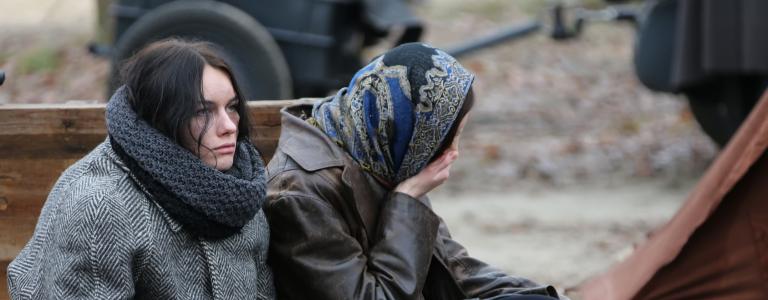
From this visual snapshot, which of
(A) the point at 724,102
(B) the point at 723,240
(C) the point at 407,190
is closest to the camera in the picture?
(C) the point at 407,190

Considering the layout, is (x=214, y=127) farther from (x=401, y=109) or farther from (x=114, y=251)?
(x=401, y=109)

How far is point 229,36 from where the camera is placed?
7426 millimetres

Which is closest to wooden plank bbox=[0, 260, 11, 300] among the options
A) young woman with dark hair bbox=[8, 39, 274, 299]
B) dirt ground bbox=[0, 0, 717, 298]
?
young woman with dark hair bbox=[8, 39, 274, 299]

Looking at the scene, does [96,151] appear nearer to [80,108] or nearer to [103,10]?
[80,108]

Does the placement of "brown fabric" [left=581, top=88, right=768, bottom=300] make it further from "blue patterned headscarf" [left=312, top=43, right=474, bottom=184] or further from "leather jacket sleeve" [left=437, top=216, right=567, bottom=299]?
"blue patterned headscarf" [left=312, top=43, right=474, bottom=184]

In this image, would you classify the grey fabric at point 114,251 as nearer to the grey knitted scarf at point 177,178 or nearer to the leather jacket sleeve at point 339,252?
the grey knitted scarf at point 177,178

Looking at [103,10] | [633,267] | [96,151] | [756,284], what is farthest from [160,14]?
[96,151]

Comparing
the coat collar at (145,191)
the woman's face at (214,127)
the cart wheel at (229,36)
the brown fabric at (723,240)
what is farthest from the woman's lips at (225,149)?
the cart wheel at (229,36)

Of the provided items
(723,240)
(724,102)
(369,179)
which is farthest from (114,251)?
(724,102)

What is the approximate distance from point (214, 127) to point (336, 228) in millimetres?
367

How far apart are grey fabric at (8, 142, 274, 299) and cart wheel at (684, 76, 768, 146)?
5673 mm

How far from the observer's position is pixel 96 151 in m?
2.40

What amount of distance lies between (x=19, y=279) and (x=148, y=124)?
0.39 m

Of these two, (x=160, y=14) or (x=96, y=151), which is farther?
(x=160, y=14)
